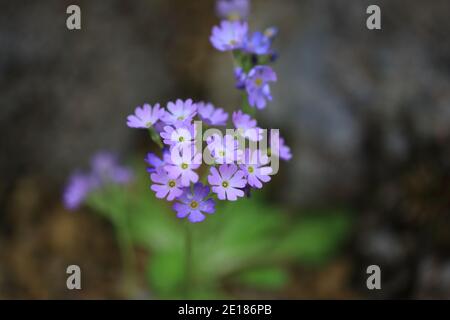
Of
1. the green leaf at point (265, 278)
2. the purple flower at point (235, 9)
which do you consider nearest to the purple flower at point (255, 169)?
the purple flower at point (235, 9)

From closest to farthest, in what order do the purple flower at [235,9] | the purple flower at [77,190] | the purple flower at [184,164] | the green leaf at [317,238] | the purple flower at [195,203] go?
the purple flower at [184,164] < the purple flower at [195,203] < the purple flower at [235,9] < the purple flower at [77,190] < the green leaf at [317,238]

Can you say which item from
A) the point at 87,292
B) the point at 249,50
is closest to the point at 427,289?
the point at 249,50

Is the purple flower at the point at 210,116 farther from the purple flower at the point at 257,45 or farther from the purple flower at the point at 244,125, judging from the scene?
the purple flower at the point at 257,45

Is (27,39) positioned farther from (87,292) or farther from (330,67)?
(330,67)

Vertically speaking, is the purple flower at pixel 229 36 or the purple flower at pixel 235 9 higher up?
the purple flower at pixel 235 9

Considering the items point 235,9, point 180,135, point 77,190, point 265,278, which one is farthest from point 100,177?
point 180,135
